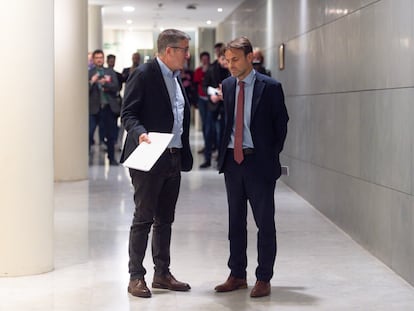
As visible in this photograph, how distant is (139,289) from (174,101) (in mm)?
1268

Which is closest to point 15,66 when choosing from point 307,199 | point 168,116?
point 168,116

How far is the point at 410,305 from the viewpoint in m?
5.75

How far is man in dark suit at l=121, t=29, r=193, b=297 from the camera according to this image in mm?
5914

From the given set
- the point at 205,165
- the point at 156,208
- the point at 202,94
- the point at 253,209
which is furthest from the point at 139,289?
the point at 202,94

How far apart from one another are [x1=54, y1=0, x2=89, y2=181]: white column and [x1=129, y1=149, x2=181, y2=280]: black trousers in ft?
21.4

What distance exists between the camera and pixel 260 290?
5957mm

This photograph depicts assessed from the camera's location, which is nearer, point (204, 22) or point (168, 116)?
point (168, 116)

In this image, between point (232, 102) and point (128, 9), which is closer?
point (232, 102)

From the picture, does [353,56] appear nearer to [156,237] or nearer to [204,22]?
[156,237]

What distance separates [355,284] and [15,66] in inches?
112

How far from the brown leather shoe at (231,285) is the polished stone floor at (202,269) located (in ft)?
0.22

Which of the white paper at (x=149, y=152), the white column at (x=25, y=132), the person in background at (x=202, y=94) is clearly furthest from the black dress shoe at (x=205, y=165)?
the white paper at (x=149, y=152)

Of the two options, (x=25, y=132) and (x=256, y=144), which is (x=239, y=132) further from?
(x=25, y=132)

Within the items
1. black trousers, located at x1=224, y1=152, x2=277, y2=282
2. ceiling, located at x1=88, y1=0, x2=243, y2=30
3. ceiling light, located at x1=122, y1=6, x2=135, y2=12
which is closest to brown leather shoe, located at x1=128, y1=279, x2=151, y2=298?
black trousers, located at x1=224, y1=152, x2=277, y2=282
